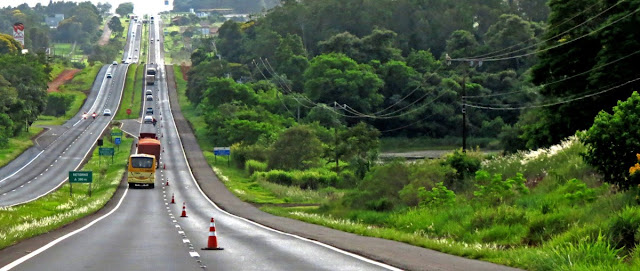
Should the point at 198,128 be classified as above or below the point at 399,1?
below

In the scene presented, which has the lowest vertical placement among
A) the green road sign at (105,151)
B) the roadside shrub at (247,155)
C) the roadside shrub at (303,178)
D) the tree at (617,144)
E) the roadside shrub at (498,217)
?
the roadside shrub at (303,178)

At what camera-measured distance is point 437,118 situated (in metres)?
128

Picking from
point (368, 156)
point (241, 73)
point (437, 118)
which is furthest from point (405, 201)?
point (241, 73)

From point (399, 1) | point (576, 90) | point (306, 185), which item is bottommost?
point (306, 185)

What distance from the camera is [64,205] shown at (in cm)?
5997

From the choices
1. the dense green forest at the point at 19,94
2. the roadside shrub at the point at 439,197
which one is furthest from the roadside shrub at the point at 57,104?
the roadside shrub at the point at 439,197

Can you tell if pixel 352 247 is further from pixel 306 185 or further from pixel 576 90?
pixel 306 185

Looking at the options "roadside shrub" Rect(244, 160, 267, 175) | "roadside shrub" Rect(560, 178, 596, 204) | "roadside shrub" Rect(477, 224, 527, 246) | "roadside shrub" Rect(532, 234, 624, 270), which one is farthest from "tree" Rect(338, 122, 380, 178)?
"roadside shrub" Rect(532, 234, 624, 270)

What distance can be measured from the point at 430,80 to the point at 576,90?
7642cm

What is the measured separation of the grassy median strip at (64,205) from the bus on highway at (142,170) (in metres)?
1.89

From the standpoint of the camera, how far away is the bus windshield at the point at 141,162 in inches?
3164

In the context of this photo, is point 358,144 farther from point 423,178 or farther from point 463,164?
point 423,178

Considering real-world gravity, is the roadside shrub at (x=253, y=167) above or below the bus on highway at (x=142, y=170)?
below

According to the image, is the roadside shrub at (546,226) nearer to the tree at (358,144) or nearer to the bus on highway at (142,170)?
the bus on highway at (142,170)
